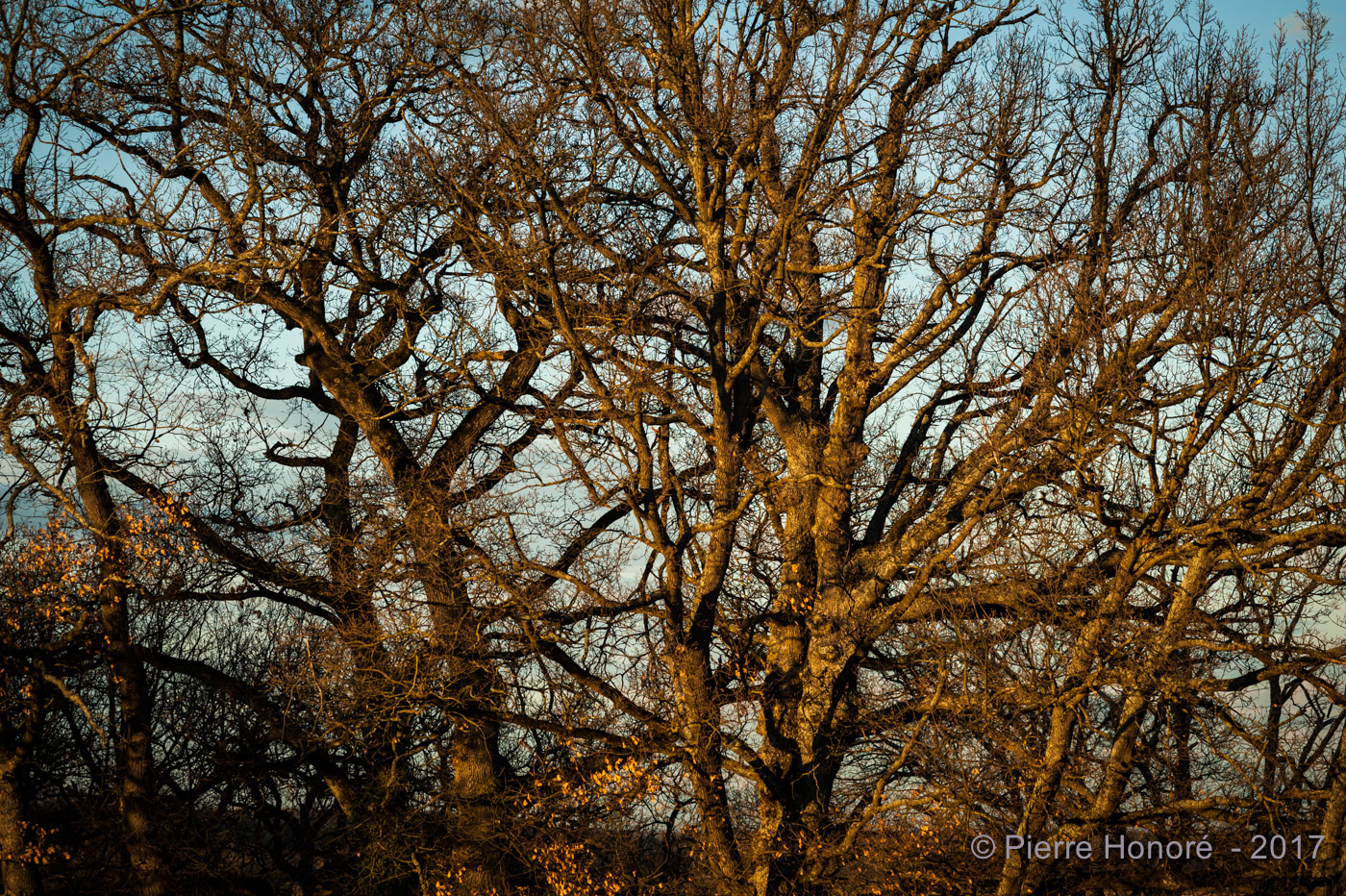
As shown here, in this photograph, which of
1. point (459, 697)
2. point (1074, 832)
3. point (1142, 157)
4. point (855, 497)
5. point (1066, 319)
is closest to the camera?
point (1066, 319)

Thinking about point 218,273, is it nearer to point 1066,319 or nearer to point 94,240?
point 94,240

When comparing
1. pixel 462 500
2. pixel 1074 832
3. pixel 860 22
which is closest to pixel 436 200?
pixel 462 500

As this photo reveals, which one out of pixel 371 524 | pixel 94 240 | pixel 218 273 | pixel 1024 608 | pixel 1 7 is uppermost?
pixel 1 7

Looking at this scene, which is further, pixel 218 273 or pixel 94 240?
pixel 94 240

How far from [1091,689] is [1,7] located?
14.5 m

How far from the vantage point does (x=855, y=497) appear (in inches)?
508

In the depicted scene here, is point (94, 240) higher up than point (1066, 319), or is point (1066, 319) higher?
point (94, 240)

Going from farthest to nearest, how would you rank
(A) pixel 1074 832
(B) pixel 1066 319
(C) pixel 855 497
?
(C) pixel 855 497
(A) pixel 1074 832
(B) pixel 1066 319

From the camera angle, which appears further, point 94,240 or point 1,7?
point 94,240

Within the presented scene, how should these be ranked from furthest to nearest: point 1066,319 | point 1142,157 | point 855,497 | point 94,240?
point 94,240
point 855,497
point 1142,157
point 1066,319

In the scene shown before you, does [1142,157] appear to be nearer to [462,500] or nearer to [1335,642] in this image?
[1335,642]

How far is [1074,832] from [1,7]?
1525 cm

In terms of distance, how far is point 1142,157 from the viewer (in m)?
12.0

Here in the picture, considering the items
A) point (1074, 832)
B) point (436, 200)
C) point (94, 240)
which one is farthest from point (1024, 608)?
point (94, 240)
